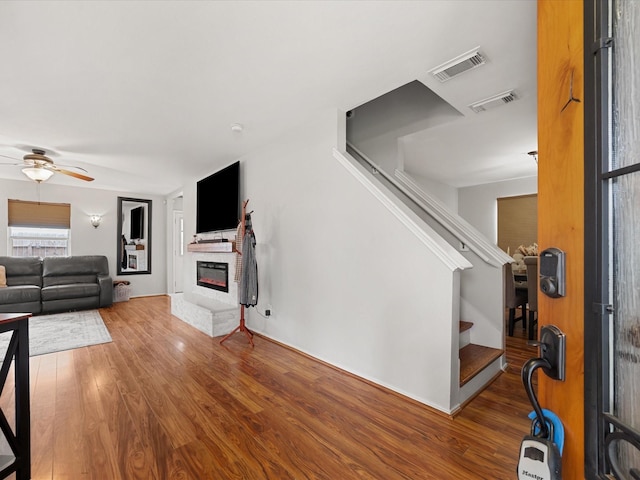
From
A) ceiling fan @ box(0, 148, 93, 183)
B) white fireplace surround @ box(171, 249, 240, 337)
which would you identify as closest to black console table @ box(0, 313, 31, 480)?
white fireplace surround @ box(171, 249, 240, 337)

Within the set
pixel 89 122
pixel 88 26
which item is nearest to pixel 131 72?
pixel 88 26

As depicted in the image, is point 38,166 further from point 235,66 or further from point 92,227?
point 235,66

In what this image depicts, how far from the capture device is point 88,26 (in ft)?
5.80

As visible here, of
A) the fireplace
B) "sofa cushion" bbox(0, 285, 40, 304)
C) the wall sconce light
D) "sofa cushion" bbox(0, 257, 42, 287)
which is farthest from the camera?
the wall sconce light

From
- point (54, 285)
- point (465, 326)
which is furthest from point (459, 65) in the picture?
point (54, 285)

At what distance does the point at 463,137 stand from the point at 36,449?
4670 millimetres

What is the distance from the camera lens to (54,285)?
5398 mm

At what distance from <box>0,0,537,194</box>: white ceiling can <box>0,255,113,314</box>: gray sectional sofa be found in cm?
254

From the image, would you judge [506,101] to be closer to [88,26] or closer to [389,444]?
[389,444]

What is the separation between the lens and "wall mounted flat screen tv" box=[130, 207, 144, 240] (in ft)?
23.0

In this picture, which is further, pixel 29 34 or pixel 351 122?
pixel 351 122

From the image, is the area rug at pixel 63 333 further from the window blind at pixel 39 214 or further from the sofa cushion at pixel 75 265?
the window blind at pixel 39 214

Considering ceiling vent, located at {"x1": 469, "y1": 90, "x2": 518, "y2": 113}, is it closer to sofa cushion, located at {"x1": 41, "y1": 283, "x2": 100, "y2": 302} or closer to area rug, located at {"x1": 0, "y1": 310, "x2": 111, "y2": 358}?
area rug, located at {"x1": 0, "y1": 310, "x2": 111, "y2": 358}

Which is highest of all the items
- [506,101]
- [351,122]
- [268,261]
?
[351,122]
